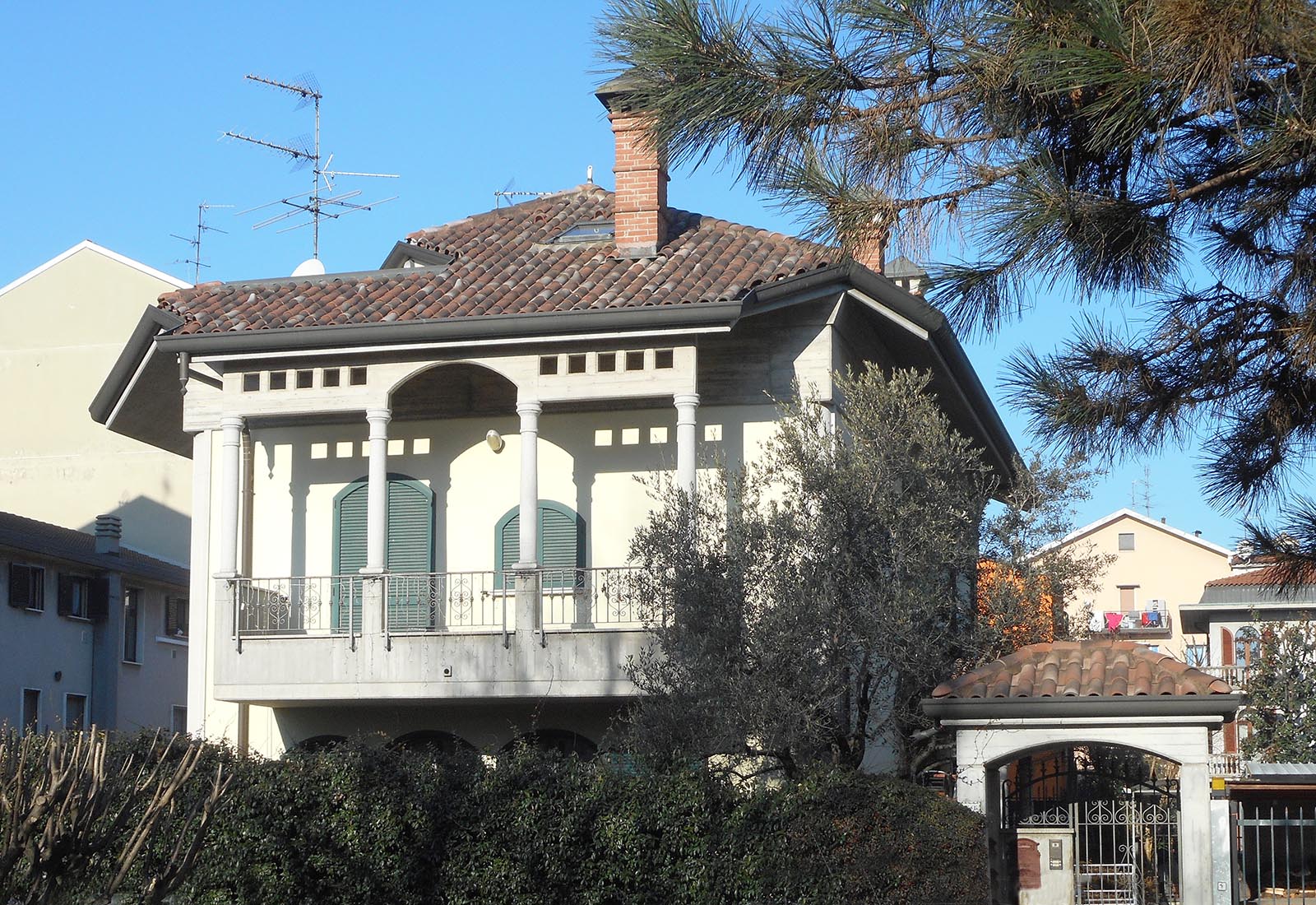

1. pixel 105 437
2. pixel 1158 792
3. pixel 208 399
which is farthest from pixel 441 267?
pixel 105 437

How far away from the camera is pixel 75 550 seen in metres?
29.6

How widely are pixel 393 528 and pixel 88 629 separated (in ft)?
46.9

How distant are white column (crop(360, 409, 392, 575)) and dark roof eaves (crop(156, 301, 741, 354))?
0.85m

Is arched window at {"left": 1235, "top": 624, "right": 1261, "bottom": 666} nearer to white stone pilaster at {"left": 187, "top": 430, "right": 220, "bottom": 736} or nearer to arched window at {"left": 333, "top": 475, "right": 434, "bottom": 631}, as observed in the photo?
arched window at {"left": 333, "top": 475, "right": 434, "bottom": 631}

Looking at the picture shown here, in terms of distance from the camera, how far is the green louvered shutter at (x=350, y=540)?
18828 mm

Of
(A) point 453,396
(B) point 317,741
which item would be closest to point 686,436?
(A) point 453,396

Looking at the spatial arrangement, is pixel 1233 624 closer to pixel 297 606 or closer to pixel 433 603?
pixel 433 603

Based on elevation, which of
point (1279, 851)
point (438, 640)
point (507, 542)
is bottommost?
point (1279, 851)

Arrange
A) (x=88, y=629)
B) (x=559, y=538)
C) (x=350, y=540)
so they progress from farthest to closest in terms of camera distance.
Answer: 1. (x=88, y=629)
2. (x=350, y=540)
3. (x=559, y=538)

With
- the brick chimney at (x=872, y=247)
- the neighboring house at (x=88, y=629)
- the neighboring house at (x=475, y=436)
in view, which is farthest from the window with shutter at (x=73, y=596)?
the brick chimney at (x=872, y=247)

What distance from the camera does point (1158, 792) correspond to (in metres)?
13.8

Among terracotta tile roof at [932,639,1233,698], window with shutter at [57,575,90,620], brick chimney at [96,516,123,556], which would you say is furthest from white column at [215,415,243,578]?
brick chimney at [96,516,123,556]

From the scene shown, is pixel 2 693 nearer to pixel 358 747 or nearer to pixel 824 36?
pixel 358 747

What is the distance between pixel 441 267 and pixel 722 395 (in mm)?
3911
